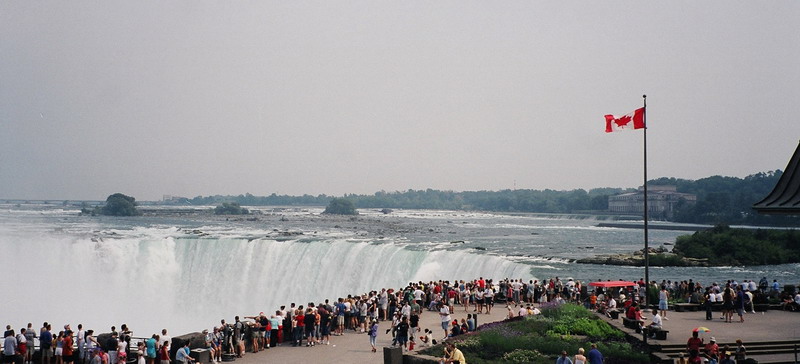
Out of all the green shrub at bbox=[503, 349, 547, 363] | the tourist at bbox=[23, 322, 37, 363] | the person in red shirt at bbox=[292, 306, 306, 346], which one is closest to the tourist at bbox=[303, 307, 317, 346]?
the person in red shirt at bbox=[292, 306, 306, 346]

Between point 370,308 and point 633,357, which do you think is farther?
point 370,308

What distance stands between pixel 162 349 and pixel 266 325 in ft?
10.2

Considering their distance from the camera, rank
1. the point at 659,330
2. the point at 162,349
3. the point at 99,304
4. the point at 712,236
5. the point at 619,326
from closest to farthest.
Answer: the point at 162,349, the point at 659,330, the point at 619,326, the point at 99,304, the point at 712,236

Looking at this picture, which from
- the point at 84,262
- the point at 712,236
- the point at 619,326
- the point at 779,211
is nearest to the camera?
the point at 779,211

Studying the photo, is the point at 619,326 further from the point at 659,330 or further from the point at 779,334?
the point at 779,334

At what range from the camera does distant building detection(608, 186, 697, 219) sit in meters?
132

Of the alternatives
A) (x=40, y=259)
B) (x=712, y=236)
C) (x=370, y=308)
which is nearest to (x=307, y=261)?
(x=40, y=259)

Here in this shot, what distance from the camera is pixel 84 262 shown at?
3997 centimetres

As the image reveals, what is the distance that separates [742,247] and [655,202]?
79828 mm

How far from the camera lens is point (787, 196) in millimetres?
10055

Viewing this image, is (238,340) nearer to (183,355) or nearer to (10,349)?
(183,355)

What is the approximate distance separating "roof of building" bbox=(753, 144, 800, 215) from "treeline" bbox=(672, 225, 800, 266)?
50.8 m

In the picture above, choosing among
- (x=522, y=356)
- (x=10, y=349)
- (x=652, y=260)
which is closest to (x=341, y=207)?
(x=652, y=260)

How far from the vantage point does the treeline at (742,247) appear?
2293 inches
